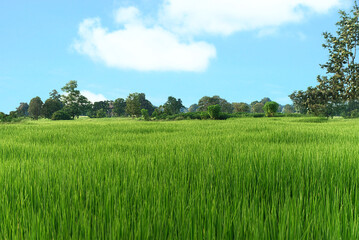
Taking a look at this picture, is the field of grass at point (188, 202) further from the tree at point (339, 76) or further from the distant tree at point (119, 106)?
the distant tree at point (119, 106)

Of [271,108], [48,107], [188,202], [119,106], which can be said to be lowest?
[188,202]

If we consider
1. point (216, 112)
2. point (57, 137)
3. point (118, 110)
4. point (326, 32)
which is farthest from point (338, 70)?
point (118, 110)

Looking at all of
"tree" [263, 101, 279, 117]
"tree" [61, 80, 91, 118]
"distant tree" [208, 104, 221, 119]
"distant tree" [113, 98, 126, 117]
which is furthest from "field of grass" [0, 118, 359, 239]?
"distant tree" [113, 98, 126, 117]

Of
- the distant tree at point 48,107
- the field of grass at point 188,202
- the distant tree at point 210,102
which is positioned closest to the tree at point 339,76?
the field of grass at point 188,202

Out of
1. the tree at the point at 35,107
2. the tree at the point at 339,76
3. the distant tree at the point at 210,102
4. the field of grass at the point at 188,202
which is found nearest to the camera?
the field of grass at the point at 188,202

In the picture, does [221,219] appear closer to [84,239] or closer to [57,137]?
[84,239]

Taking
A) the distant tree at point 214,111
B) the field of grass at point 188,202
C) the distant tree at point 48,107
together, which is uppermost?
the distant tree at point 48,107

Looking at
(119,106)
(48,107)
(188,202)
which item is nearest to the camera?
(188,202)

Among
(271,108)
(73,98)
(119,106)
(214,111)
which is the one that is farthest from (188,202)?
(119,106)

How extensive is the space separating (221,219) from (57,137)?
5.92 meters

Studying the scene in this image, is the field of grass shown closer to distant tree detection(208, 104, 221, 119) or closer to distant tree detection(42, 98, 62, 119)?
distant tree detection(208, 104, 221, 119)

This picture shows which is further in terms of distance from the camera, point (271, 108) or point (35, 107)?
point (35, 107)

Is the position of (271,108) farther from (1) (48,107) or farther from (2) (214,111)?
(1) (48,107)

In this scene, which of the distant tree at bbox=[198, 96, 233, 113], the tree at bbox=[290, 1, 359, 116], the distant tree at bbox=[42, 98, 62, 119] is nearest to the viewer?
the tree at bbox=[290, 1, 359, 116]
